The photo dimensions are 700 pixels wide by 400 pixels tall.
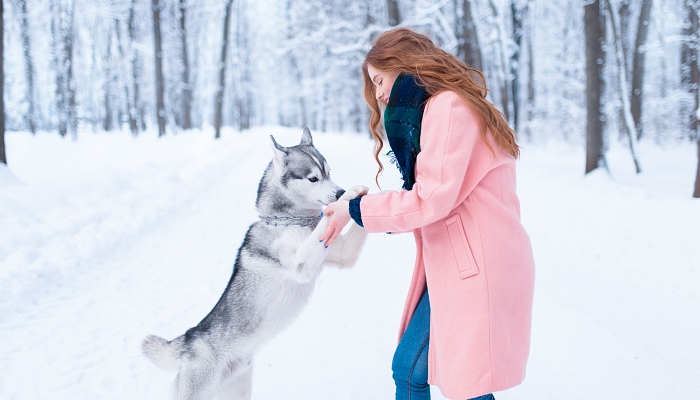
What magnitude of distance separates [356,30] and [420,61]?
20566 mm

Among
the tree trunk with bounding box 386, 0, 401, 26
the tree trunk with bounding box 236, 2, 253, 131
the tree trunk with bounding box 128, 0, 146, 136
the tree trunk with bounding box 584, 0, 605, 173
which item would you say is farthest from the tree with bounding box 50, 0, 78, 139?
the tree trunk with bounding box 584, 0, 605, 173

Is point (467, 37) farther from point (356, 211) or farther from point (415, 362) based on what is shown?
point (415, 362)

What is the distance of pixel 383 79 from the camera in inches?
83.0

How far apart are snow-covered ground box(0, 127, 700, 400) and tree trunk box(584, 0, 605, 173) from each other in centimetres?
96

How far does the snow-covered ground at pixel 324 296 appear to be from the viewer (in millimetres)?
3211

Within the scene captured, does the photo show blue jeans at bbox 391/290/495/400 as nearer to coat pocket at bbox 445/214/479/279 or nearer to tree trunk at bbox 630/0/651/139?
coat pocket at bbox 445/214/479/279

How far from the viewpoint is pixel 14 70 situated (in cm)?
2847

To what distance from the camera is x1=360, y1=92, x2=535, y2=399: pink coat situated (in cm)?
173

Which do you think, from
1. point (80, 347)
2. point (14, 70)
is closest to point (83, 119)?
point (14, 70)

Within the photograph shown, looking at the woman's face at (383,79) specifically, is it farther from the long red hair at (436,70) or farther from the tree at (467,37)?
the tree at (467,37)

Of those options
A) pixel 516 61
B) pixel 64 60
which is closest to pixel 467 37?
pixel 516 61

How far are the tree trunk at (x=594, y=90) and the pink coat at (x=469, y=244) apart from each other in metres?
8.71

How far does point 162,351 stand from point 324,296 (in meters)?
2.31

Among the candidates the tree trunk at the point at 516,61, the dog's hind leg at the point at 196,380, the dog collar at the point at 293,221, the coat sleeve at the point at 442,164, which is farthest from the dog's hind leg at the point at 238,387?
the tree trunk at the point at 516,61
